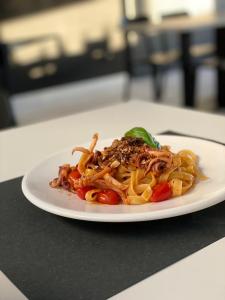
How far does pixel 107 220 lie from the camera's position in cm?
72

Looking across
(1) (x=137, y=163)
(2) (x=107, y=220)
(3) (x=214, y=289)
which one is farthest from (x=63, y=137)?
(3) (x=214, y=289)

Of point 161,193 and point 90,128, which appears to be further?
point 90,128

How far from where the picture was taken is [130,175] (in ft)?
2.77

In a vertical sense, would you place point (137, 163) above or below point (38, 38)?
above

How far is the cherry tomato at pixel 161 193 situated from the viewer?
0.78 m

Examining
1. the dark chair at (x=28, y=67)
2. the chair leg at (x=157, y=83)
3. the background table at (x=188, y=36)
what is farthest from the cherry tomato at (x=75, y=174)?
the dark chair at (x=28, y=67)

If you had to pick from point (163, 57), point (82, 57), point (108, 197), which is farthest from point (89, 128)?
point (82, 57)

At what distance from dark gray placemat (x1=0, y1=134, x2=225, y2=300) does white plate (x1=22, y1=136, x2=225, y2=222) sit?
0.03 metres

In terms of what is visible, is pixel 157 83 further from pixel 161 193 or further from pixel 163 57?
pixel 161 193

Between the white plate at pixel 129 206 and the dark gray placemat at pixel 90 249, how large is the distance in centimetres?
3

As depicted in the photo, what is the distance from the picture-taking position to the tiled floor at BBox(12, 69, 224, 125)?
5.09 meters

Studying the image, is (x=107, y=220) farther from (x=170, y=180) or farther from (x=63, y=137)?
(x=63, y=137)

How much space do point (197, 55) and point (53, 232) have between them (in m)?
4.08

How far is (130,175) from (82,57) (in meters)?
5.56
